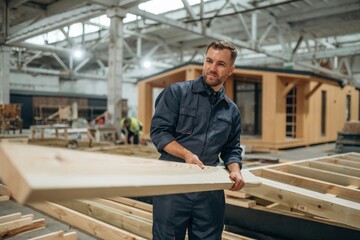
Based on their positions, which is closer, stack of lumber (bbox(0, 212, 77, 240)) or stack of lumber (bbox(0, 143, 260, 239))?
stack of lumber (bbox(0, 143, 260, 239))

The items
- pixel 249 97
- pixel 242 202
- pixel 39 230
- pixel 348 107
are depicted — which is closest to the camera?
pixel 242 202

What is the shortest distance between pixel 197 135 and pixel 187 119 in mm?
134

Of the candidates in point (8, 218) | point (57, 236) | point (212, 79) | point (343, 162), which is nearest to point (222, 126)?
point (212, 79)

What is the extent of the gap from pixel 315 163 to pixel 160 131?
309 cm

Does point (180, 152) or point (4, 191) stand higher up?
point (180, 152)

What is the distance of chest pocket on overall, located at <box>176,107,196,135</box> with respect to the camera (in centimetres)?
216

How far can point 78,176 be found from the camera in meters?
1.01

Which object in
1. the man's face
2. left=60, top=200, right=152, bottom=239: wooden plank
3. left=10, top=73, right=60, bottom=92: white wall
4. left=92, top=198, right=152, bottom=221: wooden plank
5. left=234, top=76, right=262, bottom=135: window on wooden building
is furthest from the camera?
left=10, top=73, right=60, bottom=92: white wall

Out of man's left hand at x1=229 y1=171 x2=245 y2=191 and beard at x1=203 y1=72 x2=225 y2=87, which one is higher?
→ beard at x1=203 y1=72 x2=225 y2=87

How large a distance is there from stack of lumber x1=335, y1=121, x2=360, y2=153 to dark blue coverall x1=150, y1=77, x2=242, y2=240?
7.84 m

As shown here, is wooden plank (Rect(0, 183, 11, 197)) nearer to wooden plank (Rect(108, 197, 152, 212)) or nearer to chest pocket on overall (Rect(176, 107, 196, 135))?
wooden plank (Rect(108, 197, 152, 212))

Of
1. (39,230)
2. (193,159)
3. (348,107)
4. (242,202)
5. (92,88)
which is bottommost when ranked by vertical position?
(39,230)

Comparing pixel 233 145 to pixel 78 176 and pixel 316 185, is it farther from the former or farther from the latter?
pixel 78 176

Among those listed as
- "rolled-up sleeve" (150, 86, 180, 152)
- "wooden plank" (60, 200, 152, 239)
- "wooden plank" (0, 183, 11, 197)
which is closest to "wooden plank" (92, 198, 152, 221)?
"wooden plank" (60, 200, 152, 239)
